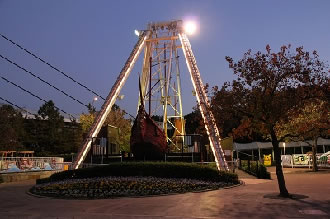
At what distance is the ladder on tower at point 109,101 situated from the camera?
94.5 ft

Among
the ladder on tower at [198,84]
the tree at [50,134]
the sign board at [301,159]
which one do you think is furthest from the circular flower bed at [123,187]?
the tree at [50,134]

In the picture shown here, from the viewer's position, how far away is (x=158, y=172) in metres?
19.6

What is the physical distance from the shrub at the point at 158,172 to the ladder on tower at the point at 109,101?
7084mm

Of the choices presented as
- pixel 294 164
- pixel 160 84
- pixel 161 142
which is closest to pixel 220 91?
pixel 161 142

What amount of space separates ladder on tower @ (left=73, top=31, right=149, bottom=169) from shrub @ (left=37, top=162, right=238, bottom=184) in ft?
23.2

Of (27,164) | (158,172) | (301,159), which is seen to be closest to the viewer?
(158,172)

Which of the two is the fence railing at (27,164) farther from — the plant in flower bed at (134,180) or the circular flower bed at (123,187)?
the circular flower bed at (123,187)

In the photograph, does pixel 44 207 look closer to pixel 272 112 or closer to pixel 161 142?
pixel 272 112

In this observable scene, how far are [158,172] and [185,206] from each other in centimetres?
735

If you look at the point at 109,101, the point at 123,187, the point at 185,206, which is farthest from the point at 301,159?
the point at 185,206

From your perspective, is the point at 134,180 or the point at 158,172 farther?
the point at 158,172

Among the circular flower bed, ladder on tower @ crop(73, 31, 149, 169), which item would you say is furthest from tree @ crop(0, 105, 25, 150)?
the circular flower bed

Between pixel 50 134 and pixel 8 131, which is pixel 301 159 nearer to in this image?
pixel 8 131

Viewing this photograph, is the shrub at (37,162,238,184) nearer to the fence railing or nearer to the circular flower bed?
the circular flower bed
